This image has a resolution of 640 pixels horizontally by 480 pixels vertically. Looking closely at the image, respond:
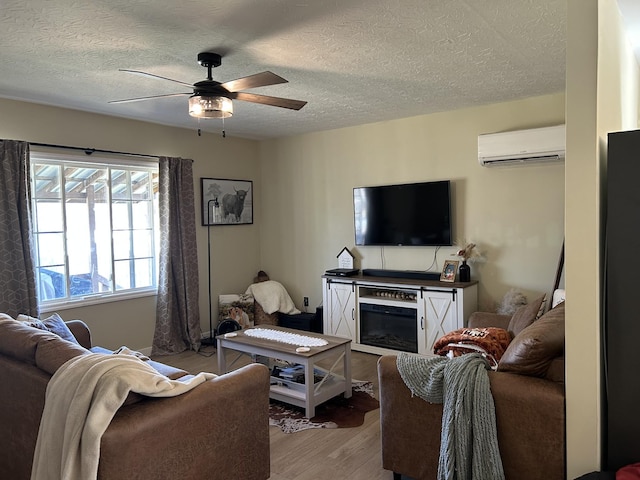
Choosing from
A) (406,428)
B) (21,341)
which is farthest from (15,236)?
(406,428)

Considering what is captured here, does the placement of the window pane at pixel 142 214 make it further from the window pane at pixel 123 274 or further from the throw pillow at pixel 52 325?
the throw pillow at pixel 52 325

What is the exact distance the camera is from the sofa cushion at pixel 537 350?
2.12 metres

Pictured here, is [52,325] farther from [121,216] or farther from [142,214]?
[142,214]

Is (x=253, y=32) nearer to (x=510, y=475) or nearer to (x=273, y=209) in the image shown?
(x=510, y=475)

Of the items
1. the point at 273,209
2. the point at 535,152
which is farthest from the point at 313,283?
the point at 535,152

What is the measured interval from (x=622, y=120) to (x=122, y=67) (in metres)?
3.24

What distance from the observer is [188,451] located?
204 cm

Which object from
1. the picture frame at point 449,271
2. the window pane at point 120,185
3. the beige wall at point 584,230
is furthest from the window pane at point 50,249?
the beige wall at point 584,230

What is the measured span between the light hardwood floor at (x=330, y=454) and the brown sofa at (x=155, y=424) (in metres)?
0.36

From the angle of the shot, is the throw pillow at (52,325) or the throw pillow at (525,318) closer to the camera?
the throw pillow at (52,325)

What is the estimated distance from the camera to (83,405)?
5.94 ft

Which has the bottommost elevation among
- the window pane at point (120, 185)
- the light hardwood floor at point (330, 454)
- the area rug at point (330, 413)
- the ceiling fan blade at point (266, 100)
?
the light hardwood floor at point (330, 454)

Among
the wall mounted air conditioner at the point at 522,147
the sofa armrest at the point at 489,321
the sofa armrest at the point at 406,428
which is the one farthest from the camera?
the wall mounted air conditioner at the point at 522,147

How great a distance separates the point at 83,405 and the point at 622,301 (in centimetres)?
225
